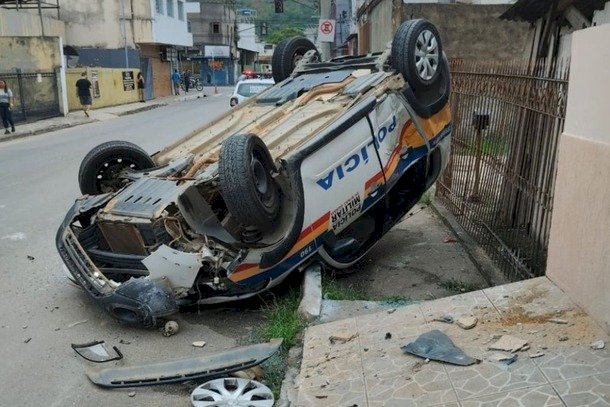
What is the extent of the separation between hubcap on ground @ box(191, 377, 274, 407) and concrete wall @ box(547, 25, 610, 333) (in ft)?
6.71

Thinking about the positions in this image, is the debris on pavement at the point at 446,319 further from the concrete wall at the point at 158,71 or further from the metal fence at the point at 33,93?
the concrete wall at the point at 158,71

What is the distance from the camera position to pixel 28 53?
899 inches

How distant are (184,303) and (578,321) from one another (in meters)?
2.82

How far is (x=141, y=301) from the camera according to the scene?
4.54 meters

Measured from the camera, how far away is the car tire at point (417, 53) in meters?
5.86

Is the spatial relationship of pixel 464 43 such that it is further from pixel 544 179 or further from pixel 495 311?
pixel 495 311

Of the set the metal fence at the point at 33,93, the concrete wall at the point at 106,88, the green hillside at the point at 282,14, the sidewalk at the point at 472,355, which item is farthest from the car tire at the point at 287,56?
the green hillside at the point at 282,14

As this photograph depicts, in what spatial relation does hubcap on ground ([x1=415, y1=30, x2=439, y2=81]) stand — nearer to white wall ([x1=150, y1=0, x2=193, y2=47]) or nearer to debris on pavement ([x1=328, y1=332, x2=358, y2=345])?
debris on pavement ([x1=328, y1=332, x2=358, y2=345])

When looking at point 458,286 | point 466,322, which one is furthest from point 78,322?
point 458,286

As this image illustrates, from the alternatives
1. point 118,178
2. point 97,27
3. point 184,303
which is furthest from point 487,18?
point 97,27

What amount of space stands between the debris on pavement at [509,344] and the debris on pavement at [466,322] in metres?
0.26

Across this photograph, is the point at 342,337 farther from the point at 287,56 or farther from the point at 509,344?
the point at 287,56

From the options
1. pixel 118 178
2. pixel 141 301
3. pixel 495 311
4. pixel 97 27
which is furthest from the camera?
pixel 97 27

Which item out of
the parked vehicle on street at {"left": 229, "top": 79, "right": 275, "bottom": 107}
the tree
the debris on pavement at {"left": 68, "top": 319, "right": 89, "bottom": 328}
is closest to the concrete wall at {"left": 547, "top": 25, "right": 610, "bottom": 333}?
the debris on pavement at {"left": 68, "top": 319, "right": 89, "bottom": 328}
